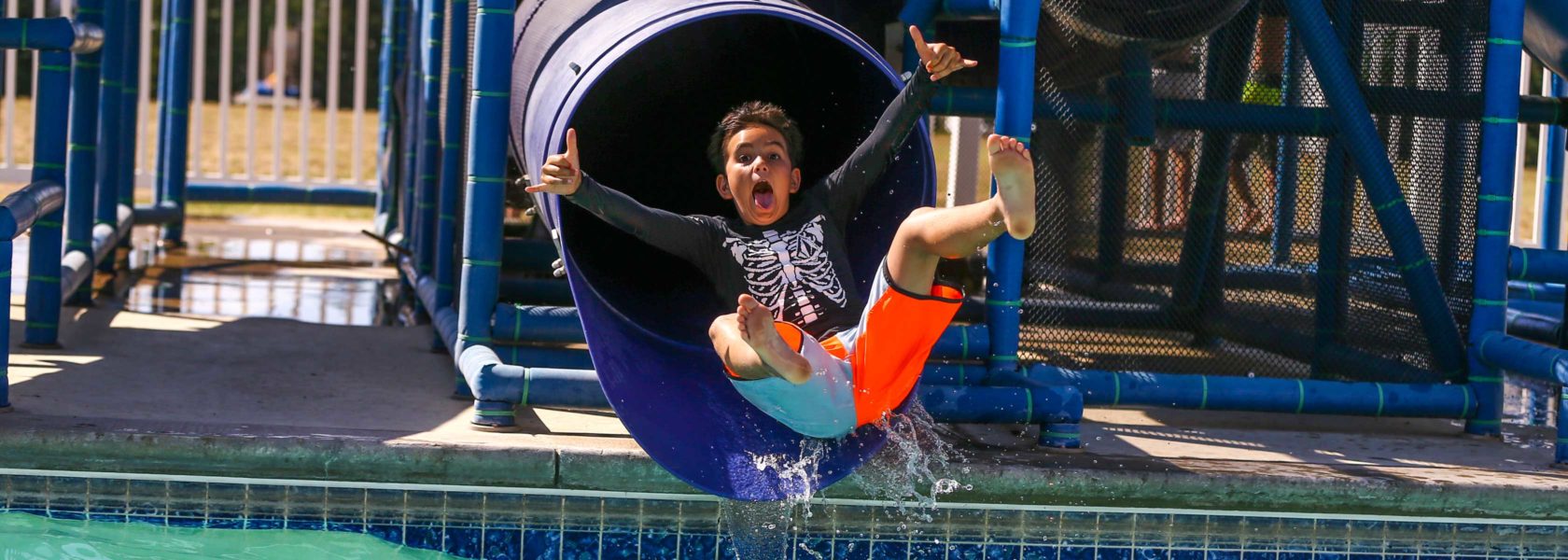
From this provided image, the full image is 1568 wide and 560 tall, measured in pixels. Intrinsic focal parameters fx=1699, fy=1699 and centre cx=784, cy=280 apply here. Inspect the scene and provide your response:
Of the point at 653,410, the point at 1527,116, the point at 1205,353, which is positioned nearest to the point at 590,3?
the point at 653,410

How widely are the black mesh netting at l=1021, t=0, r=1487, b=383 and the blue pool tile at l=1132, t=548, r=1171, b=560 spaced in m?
0.96

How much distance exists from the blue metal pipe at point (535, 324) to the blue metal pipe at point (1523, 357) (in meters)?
2.83

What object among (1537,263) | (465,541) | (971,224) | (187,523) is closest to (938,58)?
(971,224)

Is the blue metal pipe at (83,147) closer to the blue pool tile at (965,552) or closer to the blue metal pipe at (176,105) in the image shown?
the blue metal pipe at (176,105)

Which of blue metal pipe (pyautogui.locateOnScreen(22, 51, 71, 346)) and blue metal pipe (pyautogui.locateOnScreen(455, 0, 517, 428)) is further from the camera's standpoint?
blue metal pipe (pyautogui.locateOnScreen(22, 51, 71, 346))

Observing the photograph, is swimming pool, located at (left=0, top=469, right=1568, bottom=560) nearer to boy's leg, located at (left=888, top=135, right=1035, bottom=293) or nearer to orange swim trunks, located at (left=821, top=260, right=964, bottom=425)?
orange swim trunks, located at (left=821, top=260, right=964, bottom=425)

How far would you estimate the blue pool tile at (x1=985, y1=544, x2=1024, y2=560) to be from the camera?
14.8 feet

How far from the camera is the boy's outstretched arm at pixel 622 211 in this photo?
4055mm

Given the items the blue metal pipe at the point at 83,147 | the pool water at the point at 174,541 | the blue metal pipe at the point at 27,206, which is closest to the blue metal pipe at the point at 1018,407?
the pool water at the point at 174,541

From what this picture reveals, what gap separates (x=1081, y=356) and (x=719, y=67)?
1647mm

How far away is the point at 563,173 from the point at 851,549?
1.27m

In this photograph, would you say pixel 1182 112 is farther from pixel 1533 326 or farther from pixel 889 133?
pixel 1533 326

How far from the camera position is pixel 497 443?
14.8 ft

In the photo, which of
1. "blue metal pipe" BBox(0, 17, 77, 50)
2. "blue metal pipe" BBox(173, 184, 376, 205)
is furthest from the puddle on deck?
"blue metal pipe" BBox(0, 17, 77, 50)
